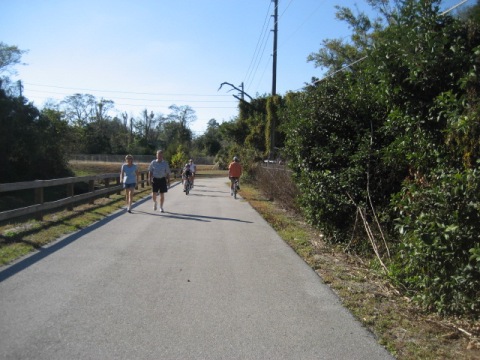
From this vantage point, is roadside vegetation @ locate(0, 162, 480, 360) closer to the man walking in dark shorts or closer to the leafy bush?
the leafy bush

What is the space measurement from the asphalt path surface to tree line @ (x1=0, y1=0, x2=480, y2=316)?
3.22 ft

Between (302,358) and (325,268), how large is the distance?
10.1ft

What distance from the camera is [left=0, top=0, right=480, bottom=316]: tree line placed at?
13.5 ft

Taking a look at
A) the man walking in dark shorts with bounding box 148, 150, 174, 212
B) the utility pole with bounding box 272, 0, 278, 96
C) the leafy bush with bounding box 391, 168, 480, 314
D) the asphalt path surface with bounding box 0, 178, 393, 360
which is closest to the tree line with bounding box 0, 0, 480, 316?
the leafy bush with bounding box 391, 168, 480, 314

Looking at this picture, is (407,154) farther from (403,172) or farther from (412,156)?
(403,172)

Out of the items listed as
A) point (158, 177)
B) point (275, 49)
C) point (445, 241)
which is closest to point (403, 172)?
point (445, 241)

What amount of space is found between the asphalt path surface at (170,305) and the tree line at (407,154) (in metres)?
0.98

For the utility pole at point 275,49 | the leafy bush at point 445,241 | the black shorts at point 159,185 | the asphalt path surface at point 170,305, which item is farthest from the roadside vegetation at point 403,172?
the utility pole at point 275,49

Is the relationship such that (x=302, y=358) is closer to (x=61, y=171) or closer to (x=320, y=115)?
(x=320, y=115)

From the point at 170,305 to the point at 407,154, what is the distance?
11.0 ft

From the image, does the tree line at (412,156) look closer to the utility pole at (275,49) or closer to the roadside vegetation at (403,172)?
the roadside vegetation at (403,172)

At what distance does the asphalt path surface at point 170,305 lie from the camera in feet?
12.2

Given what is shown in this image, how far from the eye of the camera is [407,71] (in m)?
5.31

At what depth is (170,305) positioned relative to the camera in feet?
15.6
